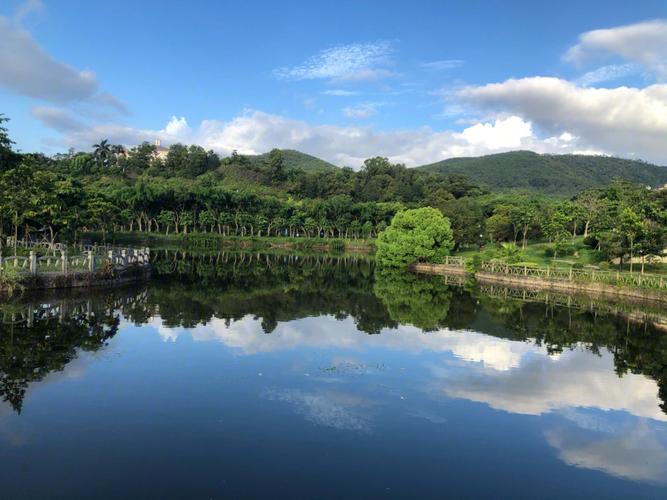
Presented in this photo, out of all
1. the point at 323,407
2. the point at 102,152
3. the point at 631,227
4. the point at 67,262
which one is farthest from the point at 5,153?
the point at 102,152

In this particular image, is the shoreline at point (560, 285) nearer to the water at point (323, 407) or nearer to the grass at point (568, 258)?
the grass at point (568, 258)

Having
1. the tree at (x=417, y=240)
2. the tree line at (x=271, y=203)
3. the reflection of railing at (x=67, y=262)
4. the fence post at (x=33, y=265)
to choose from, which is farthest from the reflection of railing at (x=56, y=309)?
the tree at (x=417, y=240)

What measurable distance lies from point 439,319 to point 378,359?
10.5 metres

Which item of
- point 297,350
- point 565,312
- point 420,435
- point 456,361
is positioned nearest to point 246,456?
point 420,435

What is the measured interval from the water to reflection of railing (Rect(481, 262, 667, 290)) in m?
12.7

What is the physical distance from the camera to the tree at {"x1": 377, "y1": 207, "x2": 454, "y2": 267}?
5934cm

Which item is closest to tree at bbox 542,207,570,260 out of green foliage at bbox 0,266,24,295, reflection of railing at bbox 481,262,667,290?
reflection of railing at bbox 481,262,667,290

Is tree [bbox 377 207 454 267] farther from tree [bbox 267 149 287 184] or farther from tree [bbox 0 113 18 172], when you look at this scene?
tree [bbox 267 149 287 184]

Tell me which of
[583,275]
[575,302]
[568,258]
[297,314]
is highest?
[568,258]

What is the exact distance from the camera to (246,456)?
11125 millimetres

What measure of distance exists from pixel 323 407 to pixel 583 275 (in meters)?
36.6

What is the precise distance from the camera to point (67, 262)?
30359 millimetres

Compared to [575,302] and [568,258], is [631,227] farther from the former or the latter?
[568,258]

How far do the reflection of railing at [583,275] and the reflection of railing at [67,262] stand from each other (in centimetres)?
3315
